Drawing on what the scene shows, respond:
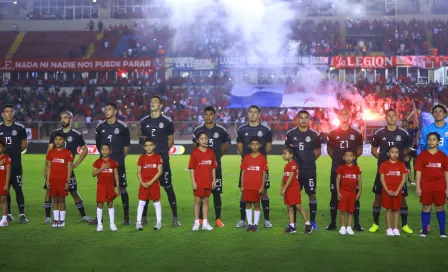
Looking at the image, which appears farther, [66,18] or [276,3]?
[66,18]

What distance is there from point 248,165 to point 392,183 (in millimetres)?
2495

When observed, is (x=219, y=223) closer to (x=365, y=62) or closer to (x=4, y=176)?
(x=4, y=176)

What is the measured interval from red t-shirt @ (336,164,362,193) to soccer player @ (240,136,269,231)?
1.33 meters

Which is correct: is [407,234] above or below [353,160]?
below

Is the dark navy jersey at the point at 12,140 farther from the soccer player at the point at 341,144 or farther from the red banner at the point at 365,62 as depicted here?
the red banner at the point at 365,62

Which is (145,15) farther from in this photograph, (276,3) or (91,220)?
(91,220)

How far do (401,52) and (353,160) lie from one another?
133 feet

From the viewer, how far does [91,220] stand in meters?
13.0

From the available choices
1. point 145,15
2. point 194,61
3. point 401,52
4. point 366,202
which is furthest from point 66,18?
point 366,202

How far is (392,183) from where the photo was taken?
1173 centimetres

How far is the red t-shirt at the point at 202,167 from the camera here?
40.4 ft

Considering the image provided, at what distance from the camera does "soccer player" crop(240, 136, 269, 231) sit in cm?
1202

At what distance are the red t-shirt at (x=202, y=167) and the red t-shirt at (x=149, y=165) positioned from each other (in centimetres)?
60

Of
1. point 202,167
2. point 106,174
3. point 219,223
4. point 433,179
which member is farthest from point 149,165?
point 433,179
